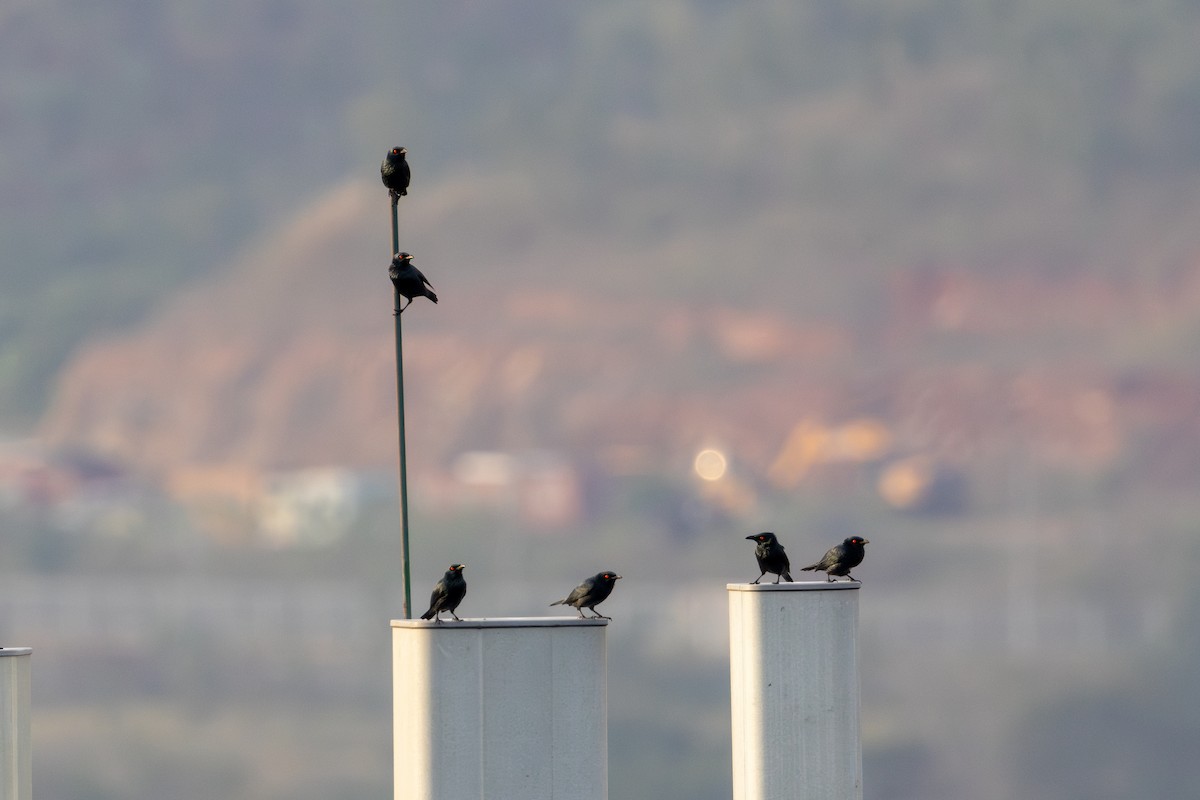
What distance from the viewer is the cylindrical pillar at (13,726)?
35.2m

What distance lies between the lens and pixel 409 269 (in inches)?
1372

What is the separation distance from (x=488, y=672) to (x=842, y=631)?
764cm

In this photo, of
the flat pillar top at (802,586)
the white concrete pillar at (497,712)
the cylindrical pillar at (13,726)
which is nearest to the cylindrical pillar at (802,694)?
the flat pillar top at (802,586)

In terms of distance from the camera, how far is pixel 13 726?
35344mm

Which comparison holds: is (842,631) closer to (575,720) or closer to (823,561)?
(823,561)

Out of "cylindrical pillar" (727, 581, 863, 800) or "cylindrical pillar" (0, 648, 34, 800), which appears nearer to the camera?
"cylindrical pillar" (0, 648, 34, 800)

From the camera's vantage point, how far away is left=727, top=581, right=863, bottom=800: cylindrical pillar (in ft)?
117

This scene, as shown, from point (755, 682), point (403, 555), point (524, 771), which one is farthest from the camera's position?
point (755, 682)

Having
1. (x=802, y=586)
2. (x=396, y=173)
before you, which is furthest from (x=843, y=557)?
(x=396, y=173)

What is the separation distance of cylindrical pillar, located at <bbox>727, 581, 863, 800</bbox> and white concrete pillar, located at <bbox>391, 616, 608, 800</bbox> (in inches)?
203

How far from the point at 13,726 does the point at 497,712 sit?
9.74m

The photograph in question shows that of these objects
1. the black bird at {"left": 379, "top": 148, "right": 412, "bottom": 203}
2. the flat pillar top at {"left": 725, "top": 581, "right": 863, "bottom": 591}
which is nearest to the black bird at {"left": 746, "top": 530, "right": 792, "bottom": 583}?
the flat pillar top at {"left": 725, "top": 581, "right": 863, "bottom": 591}

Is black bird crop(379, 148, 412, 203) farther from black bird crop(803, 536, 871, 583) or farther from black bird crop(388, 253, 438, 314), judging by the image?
black bird crop(803, 536, 871, 583)

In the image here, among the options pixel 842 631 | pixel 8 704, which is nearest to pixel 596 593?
pixel 842 631
